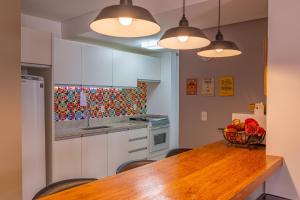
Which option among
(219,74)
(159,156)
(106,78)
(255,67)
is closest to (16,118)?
(106,78)

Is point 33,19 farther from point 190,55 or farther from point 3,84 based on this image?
point 190,55

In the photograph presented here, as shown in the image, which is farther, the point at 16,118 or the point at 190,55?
the point at 190,55

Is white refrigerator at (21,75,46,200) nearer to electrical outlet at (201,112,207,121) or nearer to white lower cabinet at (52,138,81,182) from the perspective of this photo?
white lower cabinet at (52,138,81,182)

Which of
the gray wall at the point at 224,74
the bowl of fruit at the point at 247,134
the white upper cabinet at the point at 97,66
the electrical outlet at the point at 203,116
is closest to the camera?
the bowl of fruit at the point at 247,134

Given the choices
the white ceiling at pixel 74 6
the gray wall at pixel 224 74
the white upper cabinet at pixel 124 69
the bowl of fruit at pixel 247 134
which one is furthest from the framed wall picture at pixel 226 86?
the white upper cabinet at pixel 124 69

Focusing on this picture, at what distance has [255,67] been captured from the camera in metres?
2.97

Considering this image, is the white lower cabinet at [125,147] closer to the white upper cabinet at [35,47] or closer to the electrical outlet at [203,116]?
the electrical outlet at [203,116]

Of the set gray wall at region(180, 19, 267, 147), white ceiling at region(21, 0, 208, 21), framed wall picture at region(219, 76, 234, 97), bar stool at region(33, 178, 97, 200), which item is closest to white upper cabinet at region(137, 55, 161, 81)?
gray wall at region(180, 19, 267, 147)

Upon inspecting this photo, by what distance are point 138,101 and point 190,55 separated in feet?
6.62

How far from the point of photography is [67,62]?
11.0 feet

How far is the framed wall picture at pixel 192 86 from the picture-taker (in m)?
3.44

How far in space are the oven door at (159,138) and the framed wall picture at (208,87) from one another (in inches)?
59.7

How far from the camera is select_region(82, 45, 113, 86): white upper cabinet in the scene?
3.63 meters

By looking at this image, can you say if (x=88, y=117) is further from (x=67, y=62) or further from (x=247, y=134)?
(x=247, y=134)
